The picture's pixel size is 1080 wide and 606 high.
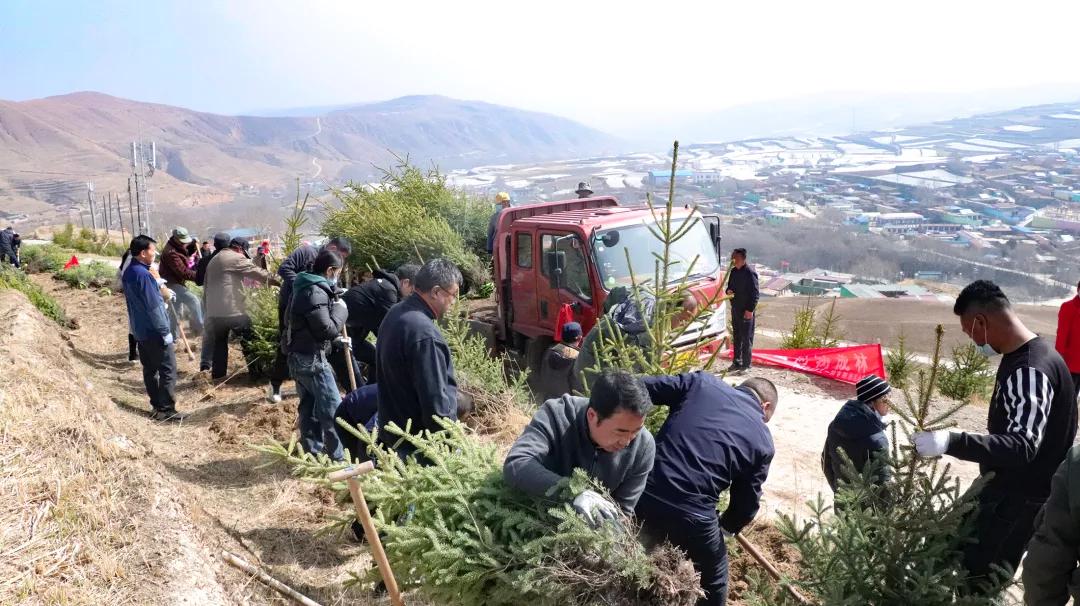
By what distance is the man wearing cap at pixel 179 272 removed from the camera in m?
8.37

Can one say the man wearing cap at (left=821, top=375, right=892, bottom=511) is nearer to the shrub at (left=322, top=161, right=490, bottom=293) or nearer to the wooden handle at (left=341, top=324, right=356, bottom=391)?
the wooden handle at (left=341, top=324, right=356, bottom=391)

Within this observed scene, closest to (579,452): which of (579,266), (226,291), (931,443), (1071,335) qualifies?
(931,443)

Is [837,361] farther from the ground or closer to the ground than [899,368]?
farther from the ground

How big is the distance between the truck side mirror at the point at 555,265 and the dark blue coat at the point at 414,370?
3.60 metres

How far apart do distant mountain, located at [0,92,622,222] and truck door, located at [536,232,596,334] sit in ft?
234

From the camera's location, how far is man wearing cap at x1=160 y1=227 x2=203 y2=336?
8.37 m

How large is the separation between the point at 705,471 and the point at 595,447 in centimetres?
49

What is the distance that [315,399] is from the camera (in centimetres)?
511

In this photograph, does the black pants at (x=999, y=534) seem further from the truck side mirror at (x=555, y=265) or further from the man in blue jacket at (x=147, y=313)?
the man in blue jacket at (x=147, y=313)

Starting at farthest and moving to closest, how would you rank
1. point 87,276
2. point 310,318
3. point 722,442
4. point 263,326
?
point 87,276 < point 263,326 < point 310,318 < point 722,442

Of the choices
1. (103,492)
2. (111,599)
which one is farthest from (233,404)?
(111,599)

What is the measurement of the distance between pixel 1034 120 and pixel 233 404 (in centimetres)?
14775

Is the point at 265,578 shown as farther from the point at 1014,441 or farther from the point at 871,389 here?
the point at 1014,441

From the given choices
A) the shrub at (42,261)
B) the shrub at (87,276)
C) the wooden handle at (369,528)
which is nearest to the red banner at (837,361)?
the wooden handle at (369,528)
